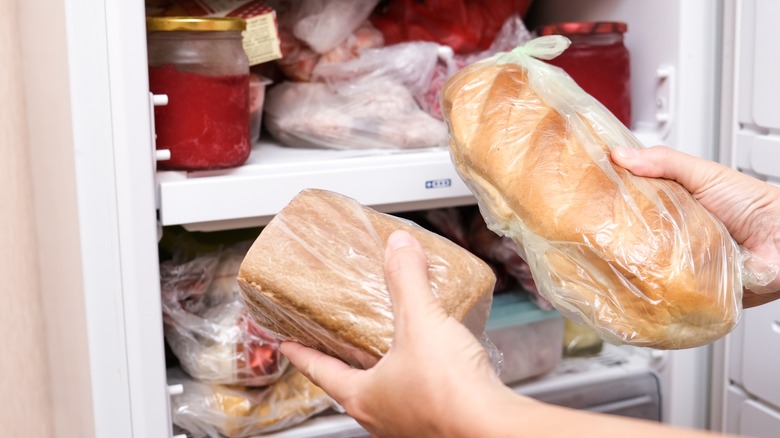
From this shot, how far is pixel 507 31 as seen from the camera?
1.32m

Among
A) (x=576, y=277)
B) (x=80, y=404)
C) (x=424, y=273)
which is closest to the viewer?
(x=424, y=273)

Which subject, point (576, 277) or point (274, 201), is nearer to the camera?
point (576, 277)

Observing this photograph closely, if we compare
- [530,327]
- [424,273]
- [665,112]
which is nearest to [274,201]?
[424,273]

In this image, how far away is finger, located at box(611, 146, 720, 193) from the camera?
33.5 inches

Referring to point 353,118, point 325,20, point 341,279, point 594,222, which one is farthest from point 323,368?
point 325,20

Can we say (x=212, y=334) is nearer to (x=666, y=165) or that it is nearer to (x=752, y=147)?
(x=666, y=165)

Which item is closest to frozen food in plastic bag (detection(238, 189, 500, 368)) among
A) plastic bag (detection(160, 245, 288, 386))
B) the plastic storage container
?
plastic bag (detection(160, 245, 288, 386))

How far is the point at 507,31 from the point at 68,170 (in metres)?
0.69

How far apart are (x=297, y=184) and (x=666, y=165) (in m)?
0.42

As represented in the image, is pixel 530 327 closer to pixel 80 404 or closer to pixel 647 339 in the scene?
pixel 647 339

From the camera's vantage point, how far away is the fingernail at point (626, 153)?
85 cm

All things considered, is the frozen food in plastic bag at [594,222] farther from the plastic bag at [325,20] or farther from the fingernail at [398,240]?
the plastic bag at [325,20]

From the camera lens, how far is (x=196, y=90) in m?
1.00

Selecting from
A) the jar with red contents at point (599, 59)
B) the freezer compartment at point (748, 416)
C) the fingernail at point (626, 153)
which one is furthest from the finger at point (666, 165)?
the freezer compartment at point (748, 416)
